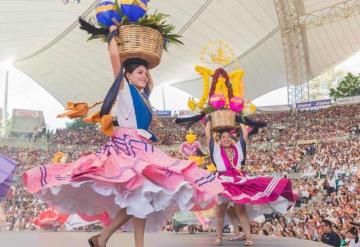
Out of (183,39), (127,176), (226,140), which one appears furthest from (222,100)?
(183,39)

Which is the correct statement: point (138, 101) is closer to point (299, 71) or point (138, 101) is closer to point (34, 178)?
point (34, 178)

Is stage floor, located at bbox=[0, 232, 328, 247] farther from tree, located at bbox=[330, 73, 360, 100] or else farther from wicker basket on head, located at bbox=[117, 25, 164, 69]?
tree, located at bbox=[330, 73, 360, 100]

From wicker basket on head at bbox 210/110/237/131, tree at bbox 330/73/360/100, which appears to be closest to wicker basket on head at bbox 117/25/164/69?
wicker basket on head at bbox 210/110/237/131

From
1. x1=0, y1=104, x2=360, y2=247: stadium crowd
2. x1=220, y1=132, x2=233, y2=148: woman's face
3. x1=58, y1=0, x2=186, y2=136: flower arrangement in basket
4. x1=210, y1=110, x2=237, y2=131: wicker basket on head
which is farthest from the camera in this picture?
x1=0, y1=104, x2=360, y2=247: stadium crowd

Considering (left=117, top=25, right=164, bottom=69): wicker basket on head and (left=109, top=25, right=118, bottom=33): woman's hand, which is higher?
(left=109, top=25, right=118, bottom=33): woman's hand

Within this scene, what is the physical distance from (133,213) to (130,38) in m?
1.28

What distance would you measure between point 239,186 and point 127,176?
1.98 metres

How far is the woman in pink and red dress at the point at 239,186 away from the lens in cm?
467

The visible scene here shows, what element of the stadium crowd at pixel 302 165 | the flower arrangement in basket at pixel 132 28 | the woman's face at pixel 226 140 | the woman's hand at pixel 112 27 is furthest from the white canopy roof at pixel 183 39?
the woman's hand at pixel 112 27

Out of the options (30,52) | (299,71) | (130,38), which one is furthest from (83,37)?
(130,38)

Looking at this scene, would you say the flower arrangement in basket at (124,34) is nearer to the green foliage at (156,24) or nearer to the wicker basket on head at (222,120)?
the green foliage at (156,24)

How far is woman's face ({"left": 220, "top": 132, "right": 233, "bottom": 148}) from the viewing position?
16.6 feet

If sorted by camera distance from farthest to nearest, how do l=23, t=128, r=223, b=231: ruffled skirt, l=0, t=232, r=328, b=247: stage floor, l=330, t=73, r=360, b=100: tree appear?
1. l=330, t=73, r=360, b=100: tree
2. l=0, t=232, r=328, b=247: stage floor
3. l=23, t=128, r=223, b=231: ruffled skirt

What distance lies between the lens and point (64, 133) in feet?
96.5
